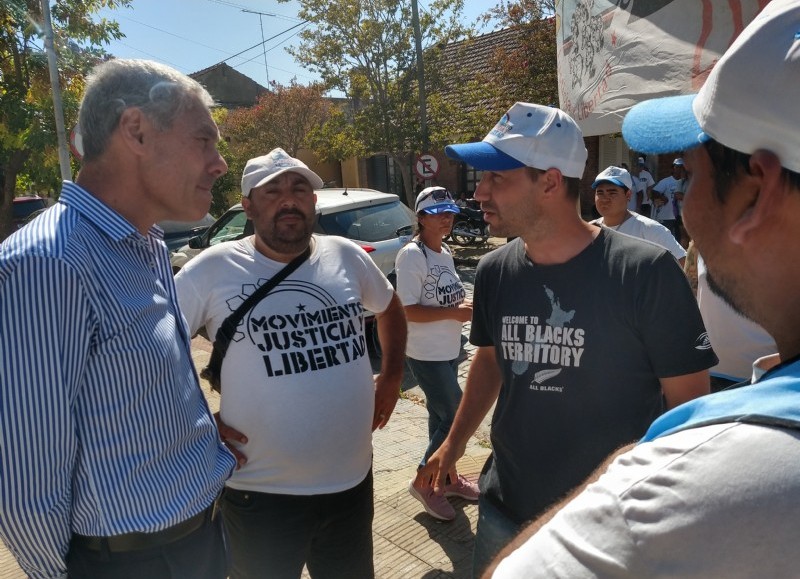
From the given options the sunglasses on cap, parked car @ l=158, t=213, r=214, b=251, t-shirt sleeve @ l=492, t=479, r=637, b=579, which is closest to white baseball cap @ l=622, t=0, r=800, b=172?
t-shirt sleeve @ l=492, t=479, r=637, b=579

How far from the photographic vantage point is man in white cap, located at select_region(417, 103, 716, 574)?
6.05ft

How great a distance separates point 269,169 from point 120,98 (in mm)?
1042

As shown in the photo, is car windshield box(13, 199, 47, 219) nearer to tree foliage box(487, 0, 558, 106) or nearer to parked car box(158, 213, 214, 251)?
parked car box(158, 213, 214, 251)

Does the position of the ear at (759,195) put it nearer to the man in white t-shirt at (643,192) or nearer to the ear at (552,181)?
the ear at (552,181)

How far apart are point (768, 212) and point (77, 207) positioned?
1565 mm

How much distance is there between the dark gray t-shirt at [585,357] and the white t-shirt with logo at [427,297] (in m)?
1.69

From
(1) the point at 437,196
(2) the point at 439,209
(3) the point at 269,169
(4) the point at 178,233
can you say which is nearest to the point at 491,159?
(3) the point at 269,169

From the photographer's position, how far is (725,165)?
0.87 metres

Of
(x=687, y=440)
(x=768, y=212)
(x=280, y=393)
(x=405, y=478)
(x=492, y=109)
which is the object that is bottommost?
(x=405, y=478)

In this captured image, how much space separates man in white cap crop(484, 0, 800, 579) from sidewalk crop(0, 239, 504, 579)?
2485mm

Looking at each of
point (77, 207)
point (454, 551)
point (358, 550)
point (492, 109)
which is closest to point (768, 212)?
point (77, 207)

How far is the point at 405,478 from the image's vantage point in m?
4.19

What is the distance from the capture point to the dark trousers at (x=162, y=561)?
154 centimetres

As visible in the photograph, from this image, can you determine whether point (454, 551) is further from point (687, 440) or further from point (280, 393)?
point (687, 440)
